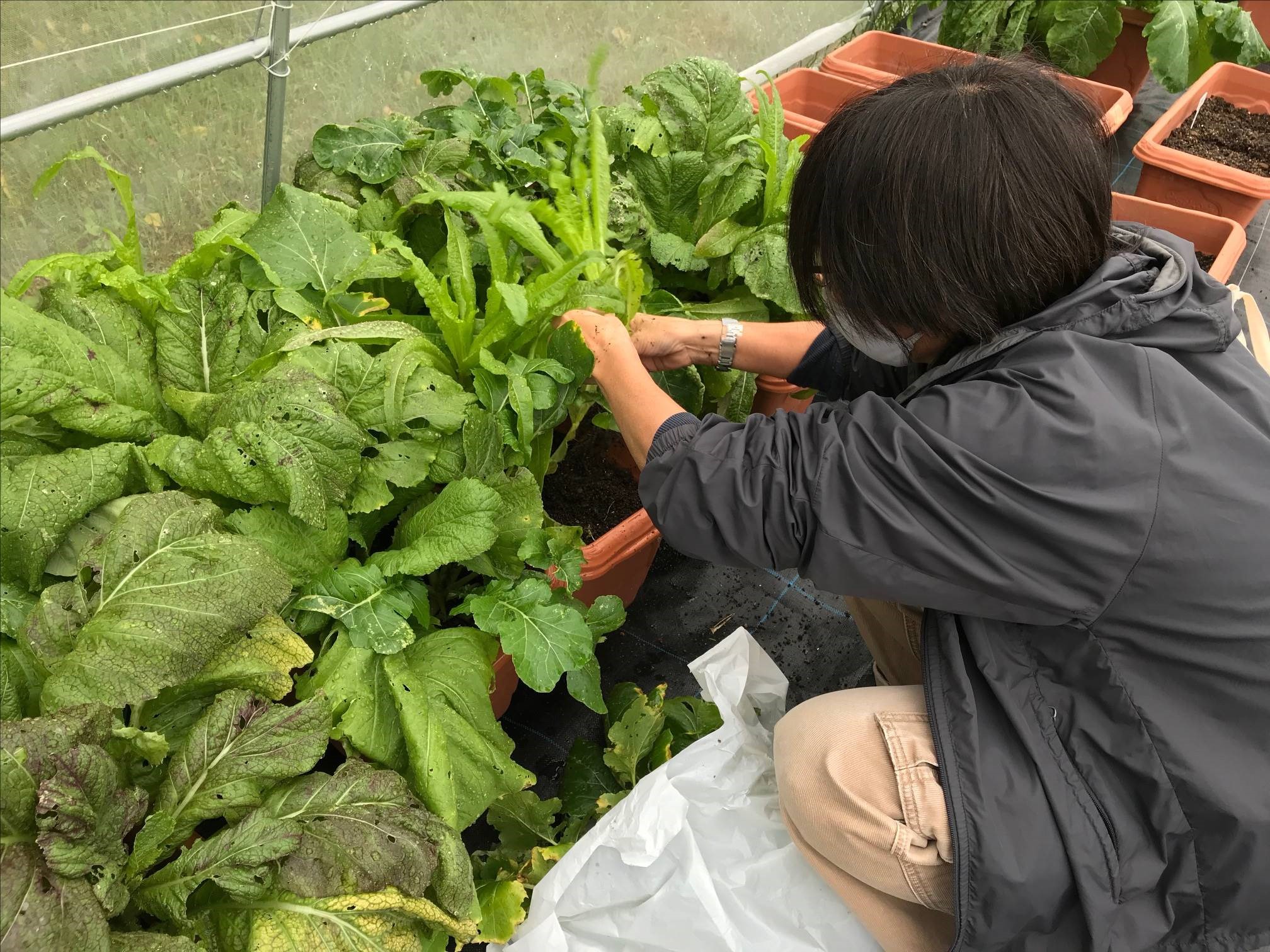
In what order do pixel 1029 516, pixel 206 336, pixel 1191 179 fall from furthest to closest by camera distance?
1. pixel 1191 179
2. pixel 206 336
3. pixel 1029 516

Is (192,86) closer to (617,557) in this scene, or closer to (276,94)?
(276,94)

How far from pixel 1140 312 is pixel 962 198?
24 cm

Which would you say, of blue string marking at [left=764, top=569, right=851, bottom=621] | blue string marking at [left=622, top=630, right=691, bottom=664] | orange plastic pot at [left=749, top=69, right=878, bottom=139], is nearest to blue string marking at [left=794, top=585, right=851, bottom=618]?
blue string marking at [left=764, top=569, right=851, bottom=621]

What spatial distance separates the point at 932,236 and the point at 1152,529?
39 cm

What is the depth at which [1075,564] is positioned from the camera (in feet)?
3.19

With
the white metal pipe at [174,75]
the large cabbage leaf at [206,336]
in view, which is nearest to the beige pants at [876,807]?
the large cabbage leaf at [206,336]

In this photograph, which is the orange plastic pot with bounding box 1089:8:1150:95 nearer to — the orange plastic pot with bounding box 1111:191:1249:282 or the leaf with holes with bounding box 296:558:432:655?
the orange plastic pot with bounding box 1111:191:1249:282

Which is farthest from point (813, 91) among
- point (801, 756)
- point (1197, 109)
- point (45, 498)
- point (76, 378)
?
point (45, 498)

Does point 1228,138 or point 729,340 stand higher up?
point 729,340

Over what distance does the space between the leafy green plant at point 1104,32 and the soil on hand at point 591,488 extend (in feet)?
8.04

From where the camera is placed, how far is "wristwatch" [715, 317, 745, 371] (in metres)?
1.53

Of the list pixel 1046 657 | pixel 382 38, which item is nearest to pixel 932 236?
pixel 1046 657

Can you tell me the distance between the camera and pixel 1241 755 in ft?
3.43

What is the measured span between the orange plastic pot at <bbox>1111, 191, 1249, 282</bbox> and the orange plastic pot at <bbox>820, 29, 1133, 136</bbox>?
361 millimetres
